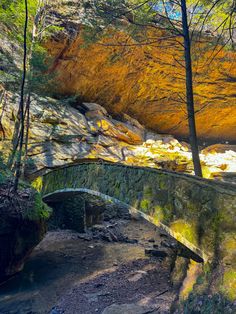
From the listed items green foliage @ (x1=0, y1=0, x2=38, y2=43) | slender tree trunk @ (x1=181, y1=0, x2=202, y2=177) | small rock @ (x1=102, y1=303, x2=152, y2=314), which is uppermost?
green foliage @ (x1=0, y1=0, x2=38, y2=43)

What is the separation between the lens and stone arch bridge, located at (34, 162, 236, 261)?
3475 millimetres

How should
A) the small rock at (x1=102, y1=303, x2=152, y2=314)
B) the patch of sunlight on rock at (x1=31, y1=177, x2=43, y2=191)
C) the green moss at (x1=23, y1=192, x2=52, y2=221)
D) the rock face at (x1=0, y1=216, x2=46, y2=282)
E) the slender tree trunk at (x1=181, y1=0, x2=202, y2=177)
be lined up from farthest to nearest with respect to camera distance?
the patch of sunlight on rock at (x1=31, y1=177, x2=43, y2=191) < the green moss at (x1=23, y1=192, x2=52, y2=221) < the slender tree trunk at (x1=181, y1=0, x2=202, y2=177) < the rock face at (x1=0, y1=216, x2=46, y2=282) < the small rock at (x1=102, y1=303, x2=152, y2=314)

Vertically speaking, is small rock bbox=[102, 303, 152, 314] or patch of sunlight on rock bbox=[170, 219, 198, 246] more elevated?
patch of sunlight on rock bbox=[170, 219, 198, 246]

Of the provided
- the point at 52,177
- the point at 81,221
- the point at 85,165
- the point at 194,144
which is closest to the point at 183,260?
the point at 194,144

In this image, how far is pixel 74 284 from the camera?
691 cm

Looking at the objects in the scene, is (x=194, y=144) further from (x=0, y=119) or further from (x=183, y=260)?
(x=0, y=119)

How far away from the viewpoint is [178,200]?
172 inches

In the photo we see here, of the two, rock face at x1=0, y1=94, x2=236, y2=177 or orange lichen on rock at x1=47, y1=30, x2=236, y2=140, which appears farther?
orange lichen on rock at x1=47, y1=30, x2=236, y2=140

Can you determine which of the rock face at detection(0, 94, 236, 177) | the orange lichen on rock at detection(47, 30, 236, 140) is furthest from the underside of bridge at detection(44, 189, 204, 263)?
the orange lichen on rock at detection(47, 30, 236, 140)

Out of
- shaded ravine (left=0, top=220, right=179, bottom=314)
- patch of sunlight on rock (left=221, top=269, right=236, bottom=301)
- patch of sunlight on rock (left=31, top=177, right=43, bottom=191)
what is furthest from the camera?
patch of sunlight on rock (left=31, top=177, right=43, bottom=191)

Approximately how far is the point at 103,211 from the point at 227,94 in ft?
45.5

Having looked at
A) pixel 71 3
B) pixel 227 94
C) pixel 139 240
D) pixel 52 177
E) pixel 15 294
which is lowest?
pixel 15 294

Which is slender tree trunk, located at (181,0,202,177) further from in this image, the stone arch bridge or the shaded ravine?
the shaded ravine

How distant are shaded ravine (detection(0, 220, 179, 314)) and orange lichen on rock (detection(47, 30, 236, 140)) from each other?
31.2ft
